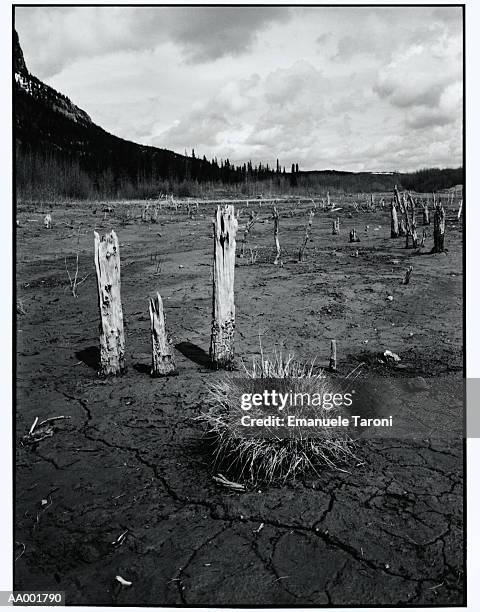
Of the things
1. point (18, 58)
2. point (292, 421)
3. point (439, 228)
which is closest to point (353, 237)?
point (439, 228)

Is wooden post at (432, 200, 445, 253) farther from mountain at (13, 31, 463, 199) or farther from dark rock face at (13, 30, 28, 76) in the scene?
dark rock face at (13, 30, 28, 76)

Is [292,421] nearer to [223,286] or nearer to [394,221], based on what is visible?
[223,286]

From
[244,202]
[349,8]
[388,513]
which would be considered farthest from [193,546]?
[244,202]

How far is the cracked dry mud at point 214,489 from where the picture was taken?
104 inches

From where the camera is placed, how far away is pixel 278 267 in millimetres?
7871

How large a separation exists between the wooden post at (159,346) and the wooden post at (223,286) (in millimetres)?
427

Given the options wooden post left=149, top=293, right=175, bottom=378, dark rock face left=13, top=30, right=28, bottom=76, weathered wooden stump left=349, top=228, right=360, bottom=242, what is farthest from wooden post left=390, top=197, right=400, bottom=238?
dark rock face left=13, top=30, right=28, bottom=76

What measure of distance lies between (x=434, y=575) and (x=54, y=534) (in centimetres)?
221

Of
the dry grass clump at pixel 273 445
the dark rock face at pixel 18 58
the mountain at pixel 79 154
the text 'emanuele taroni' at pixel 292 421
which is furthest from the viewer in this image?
the mountain at pixel 79 154

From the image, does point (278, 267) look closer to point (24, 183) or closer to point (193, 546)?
point (24, 183)

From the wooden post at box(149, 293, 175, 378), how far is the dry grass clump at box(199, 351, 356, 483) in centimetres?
115

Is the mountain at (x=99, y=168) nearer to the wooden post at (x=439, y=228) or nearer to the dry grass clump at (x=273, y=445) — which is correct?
the wooden post at (x=439, y=228)

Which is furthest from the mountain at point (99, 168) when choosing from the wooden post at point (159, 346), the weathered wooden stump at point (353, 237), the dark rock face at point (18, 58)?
→ the wooden post at point (159, 346)

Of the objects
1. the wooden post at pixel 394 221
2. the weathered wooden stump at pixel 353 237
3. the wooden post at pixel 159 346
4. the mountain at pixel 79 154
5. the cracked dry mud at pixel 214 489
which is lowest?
the cracked dry mud at pixel 214 489
